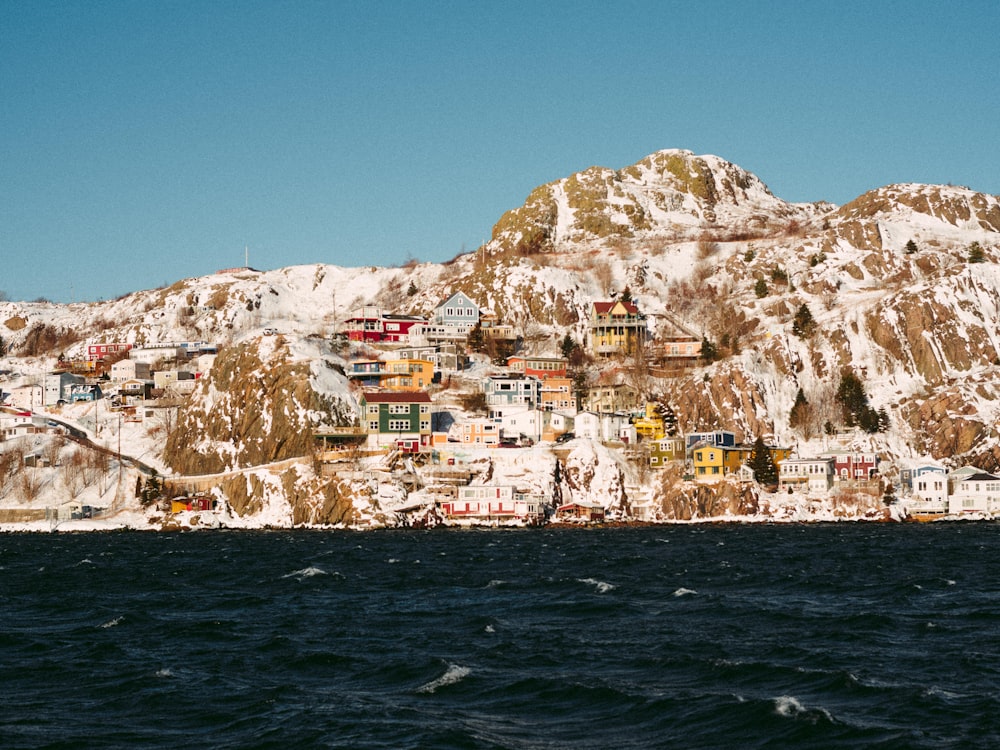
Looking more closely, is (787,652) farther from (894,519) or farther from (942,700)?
(894,519)

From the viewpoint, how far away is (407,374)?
171000 millimetres

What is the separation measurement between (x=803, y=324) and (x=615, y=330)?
28.2 metres

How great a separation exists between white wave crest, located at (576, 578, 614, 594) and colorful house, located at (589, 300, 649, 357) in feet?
367

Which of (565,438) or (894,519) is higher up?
(565,438)

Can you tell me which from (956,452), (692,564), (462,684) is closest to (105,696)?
(462,684)

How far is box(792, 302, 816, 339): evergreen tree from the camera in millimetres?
176500

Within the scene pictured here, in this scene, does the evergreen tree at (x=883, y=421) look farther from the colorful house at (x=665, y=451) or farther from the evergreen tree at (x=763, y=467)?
the colorful house at (x=665, y=451)

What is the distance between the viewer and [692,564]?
87.6 meters

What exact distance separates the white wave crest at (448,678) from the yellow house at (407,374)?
398 feet

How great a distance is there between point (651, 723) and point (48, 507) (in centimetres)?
12518

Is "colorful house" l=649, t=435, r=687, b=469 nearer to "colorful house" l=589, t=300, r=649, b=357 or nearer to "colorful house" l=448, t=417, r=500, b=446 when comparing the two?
"colorful house" l=448, t=417, r=500, b=446

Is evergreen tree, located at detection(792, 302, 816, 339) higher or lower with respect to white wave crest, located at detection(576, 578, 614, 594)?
higher

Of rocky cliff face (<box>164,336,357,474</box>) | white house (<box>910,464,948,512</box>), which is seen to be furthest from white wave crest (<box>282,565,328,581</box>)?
white house (<box>910,464,948,512</box>)

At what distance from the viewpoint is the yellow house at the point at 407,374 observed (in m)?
170
